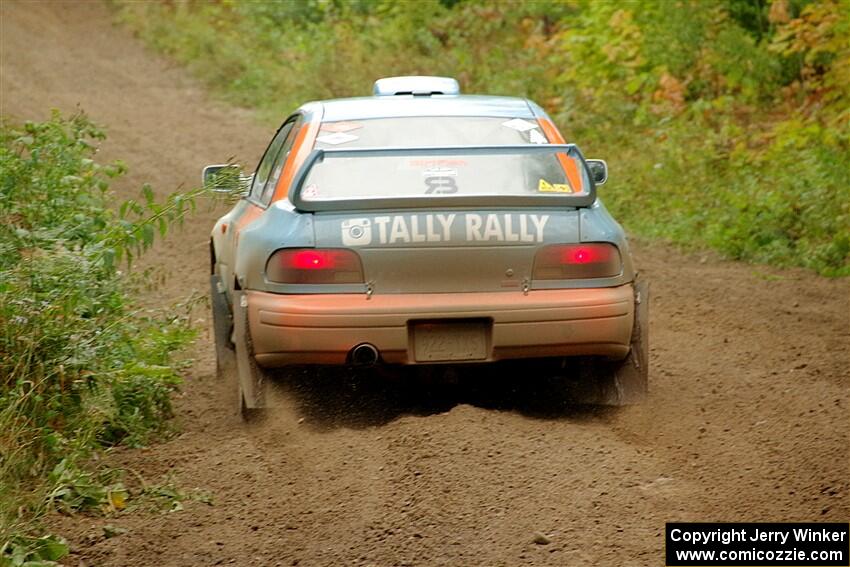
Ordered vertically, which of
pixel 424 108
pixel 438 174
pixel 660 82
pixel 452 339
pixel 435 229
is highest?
pixel 424 108

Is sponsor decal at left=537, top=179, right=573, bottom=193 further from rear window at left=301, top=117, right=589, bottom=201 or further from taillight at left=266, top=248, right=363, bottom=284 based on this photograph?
taillight at left=266, top=248, right=363, bottom=284

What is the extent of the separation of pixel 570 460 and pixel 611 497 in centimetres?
46

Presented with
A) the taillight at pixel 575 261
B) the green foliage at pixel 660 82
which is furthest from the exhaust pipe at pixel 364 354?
the green foliage at pixel 660 82

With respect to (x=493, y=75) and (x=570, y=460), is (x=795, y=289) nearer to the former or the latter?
(x=570, y=460)

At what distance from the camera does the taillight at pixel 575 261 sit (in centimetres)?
626

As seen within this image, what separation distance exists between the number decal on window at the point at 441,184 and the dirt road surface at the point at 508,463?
100cm

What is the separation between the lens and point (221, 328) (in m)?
7.86

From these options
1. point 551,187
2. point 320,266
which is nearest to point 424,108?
point 551,187

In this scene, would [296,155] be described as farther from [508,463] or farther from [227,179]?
[508,463]

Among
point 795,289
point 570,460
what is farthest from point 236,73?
point 570,460

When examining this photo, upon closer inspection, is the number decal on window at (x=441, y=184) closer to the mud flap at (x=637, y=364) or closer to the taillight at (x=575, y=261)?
the taillight at (x=575, y=261)

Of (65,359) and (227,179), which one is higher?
(227,179)

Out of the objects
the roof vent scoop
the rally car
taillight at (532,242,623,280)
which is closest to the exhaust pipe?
the rally car

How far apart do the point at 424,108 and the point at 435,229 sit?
1.32 m
